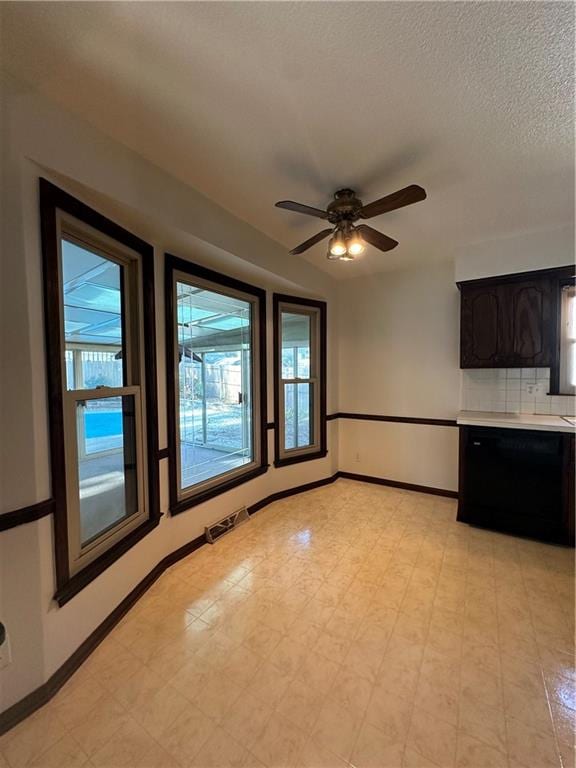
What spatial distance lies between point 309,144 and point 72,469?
206 centimetres

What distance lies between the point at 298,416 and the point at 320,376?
0.55 meters

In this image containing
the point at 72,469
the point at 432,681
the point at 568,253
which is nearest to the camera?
the point at 432,681

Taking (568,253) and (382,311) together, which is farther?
(382,311)

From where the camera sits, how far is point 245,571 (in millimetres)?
2266

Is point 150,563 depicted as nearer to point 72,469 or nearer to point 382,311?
point 72,469

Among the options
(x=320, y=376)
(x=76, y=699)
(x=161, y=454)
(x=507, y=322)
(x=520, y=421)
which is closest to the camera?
(x=76, y=699)

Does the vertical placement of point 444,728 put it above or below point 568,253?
below

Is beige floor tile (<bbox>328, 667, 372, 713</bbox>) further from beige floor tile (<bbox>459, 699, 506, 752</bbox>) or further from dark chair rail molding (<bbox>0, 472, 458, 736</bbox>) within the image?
dark chair rail molding (<bbox>0, 472, 458, 736</bbox>)

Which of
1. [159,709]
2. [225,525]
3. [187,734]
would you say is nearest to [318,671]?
[187,734]

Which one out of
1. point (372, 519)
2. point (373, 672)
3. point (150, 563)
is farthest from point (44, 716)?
point (372, 519)

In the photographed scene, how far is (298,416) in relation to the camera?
3.82m

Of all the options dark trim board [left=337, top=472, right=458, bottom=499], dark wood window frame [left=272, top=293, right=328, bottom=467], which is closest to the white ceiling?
dark wood window frame [left=272, top=293, right=328, bottom=467]

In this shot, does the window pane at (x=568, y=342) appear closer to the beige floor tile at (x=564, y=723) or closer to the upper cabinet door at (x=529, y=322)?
the upper cabinet door at (x=529, y=322)

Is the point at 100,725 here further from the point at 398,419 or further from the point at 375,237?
the point at 398,419
